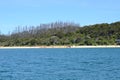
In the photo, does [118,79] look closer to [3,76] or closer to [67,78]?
[67,78]

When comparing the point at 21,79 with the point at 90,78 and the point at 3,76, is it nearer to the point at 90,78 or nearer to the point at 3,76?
the point at 3,76

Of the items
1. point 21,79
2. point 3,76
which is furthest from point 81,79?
point 3,76

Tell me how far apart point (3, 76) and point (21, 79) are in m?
4.65

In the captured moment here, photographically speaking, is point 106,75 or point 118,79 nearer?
point 118,79

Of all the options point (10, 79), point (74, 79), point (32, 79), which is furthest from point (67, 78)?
point (10, 79)

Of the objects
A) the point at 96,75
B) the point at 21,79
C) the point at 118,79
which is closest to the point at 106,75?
the point at 96,75

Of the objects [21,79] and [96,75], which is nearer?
[21,79]

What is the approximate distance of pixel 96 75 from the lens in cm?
4788

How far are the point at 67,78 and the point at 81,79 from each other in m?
1.87

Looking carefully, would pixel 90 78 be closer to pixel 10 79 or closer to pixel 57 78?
pixel 57 78

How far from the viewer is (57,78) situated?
148 ft

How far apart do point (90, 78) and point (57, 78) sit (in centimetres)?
417

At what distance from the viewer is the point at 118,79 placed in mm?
43688

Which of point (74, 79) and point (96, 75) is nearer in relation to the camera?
point (74, 79)
